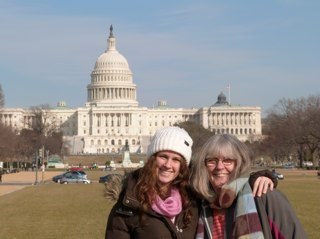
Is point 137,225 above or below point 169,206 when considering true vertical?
below

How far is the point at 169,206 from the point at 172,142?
48 centimetres

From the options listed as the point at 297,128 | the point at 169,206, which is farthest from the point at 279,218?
the point at 297,128

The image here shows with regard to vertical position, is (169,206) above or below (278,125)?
below

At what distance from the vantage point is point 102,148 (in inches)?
7594

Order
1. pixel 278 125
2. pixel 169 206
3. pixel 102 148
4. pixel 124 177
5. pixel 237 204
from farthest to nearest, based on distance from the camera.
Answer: pixel 102 148
pixel 278 125
pixel 124 177
pixel 169 206
pixel 237 204

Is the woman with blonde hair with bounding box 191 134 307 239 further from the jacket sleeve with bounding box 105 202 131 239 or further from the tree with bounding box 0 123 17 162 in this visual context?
the tree with bounding box 0 123 17 162

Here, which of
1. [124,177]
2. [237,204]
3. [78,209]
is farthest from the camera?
[78,209]

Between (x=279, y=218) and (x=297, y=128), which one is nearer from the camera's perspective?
(x=279, y=218)

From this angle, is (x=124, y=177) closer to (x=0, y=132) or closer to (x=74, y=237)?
(x=74, y=237)

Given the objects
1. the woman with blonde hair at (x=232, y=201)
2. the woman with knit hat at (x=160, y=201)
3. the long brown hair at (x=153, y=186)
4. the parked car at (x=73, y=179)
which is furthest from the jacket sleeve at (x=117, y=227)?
the parked car at (x=73, y=179)

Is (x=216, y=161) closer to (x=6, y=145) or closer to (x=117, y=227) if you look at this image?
(x=117, y=227)

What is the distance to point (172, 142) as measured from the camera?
512cm

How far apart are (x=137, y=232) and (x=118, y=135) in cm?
19534

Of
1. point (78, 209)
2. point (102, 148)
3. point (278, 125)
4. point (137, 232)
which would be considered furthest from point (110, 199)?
point (102, 148)
